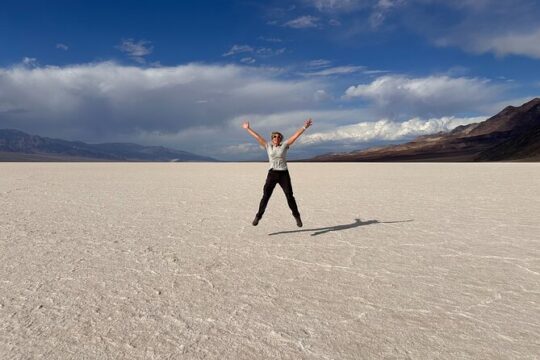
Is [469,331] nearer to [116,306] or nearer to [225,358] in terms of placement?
[225,358]

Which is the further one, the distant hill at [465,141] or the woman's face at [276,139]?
the distant hill at [465,141]

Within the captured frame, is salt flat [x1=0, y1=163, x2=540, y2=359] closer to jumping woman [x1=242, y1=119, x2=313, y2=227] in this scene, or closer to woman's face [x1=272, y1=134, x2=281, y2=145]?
jumping woman [x1=242, y1=119, x2=313, y2=227]

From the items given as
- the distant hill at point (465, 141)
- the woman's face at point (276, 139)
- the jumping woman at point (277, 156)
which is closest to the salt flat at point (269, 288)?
the jumping woman at point (277, 156)

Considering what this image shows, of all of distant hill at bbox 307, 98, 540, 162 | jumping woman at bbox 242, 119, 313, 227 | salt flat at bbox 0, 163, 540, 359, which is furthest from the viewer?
distant hill at bbox 307, 98, 540, 162

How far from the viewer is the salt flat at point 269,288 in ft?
9.21

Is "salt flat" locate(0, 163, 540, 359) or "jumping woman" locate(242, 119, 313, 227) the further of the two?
"jumping woman" locate(242, 119, 313, 227)

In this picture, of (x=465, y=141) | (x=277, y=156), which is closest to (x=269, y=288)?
(x=277, y=156)

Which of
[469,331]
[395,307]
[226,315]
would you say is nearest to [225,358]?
[226,315]

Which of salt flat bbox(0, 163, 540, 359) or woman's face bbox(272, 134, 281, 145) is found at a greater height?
woman's face bbox(272, 134, 281, 145)

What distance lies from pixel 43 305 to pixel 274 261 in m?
2.51

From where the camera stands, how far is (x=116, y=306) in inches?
136

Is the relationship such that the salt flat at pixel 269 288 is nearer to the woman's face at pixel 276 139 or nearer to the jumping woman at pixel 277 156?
the jumping woman at pixel 277 156

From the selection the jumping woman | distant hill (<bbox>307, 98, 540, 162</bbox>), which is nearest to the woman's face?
the jumping woman

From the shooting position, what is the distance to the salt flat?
2.81 metres
